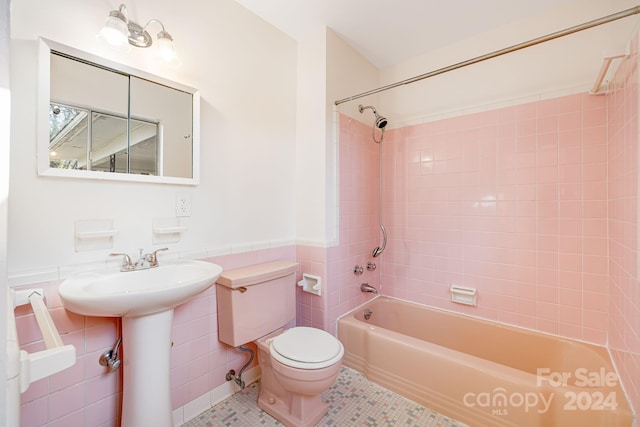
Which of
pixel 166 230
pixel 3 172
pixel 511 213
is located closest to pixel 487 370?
pixel 511 213

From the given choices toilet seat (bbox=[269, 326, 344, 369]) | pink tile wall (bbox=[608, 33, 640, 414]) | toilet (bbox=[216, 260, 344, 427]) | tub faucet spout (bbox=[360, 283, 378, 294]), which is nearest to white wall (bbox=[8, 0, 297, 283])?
toilet (bbox=[216, 260, 344, 427])

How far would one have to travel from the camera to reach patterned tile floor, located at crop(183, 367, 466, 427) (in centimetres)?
146

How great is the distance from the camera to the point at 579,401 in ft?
3.93

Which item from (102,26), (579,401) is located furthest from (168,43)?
(579,401)

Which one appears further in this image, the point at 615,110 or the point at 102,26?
the point at 615,110

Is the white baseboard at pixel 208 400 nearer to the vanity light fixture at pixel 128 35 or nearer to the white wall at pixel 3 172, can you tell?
the white wall at pixel 3 172

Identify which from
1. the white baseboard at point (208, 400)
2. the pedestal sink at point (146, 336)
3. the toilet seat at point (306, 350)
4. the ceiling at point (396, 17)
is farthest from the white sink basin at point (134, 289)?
the ceiling at point (396, 17)

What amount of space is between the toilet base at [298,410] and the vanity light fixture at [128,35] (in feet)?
6.21

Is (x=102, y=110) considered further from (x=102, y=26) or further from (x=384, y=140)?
(x=384, y=140)

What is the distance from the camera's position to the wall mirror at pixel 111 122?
3.52 feet

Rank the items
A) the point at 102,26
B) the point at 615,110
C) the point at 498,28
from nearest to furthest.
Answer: the point at 102,26, the point at 615,110, the point at 498,28

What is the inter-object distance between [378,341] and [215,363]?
3.39 ft

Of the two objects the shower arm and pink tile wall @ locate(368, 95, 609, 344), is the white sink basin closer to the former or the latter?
the shower arm

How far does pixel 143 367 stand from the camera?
1.14m
